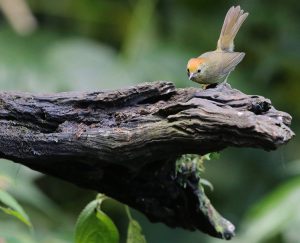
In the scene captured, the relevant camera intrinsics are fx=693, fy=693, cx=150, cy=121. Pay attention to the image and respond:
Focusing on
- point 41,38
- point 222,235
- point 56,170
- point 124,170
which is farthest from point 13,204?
point 41,38

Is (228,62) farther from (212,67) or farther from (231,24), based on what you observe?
(231,24)

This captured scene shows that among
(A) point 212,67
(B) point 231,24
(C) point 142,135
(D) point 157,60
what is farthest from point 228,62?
(D) point 157,60

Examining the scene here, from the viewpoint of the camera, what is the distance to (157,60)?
3.26 m

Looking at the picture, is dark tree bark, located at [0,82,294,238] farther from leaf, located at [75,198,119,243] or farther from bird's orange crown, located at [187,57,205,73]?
bird's orange crown, located at [187,57,205,73]

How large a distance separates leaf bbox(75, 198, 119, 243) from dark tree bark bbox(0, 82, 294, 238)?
0.17ft

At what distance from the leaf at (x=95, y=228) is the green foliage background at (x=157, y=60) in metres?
1.46

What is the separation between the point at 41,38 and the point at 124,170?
7.40 feet

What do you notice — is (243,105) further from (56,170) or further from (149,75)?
(149,75)

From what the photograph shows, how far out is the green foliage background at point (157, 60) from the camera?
10.1 ft

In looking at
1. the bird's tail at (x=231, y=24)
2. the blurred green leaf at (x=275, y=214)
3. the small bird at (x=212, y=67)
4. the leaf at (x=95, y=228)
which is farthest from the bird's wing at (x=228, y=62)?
the blurred green leaf at (x=275, y=214)

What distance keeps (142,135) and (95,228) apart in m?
0.31

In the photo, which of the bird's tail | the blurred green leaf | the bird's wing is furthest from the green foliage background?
the bird's wing

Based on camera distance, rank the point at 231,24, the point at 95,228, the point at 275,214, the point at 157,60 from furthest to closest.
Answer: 1. the point at 157,60
2. the point at 275,214
3. the point at 231,24
4. the point at 95,228

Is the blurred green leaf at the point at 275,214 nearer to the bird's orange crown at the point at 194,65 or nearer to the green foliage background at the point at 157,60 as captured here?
the green foliage background at the point at 157,60
